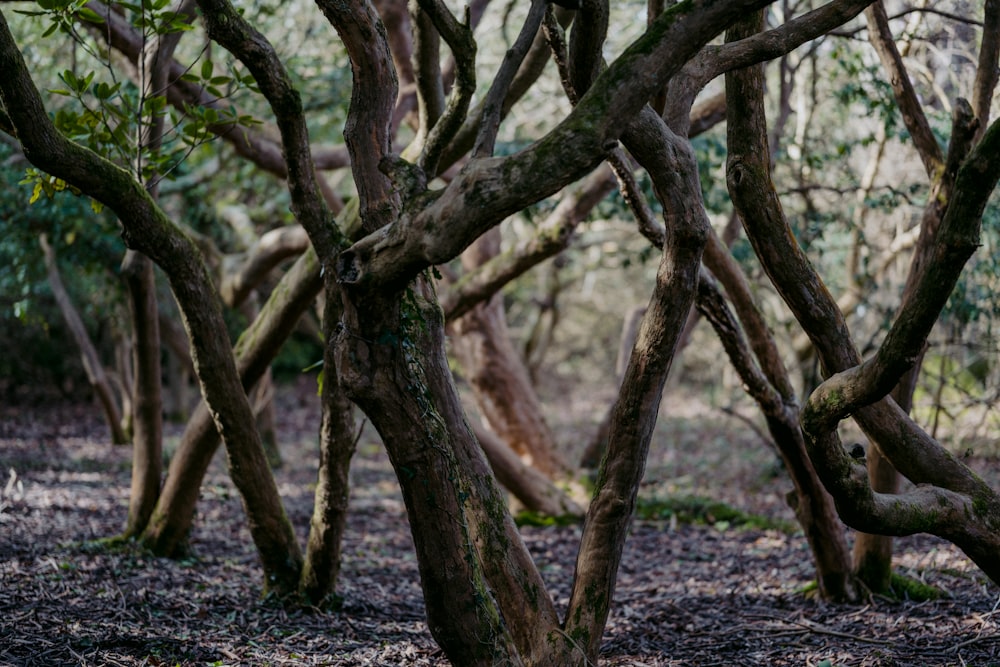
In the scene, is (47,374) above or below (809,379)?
below

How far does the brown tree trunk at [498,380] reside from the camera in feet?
28.4

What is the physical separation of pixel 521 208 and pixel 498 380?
20.6 ft

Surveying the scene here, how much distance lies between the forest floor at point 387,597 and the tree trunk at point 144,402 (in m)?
0.38

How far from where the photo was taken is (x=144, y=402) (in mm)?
6016

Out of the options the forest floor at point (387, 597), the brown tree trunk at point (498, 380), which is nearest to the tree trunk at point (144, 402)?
the forest floor at point (387, 597)

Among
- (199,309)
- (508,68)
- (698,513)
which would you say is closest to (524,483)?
(698,513)

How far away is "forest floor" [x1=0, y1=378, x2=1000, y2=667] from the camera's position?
3.89m

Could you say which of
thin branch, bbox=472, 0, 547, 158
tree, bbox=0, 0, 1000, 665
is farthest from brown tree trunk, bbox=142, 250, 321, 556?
thin branch, bbox=472, 0, 547, 158

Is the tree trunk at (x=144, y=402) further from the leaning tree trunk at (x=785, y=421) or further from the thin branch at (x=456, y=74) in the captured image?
the leaning tree trunk at (x=785, y=421)

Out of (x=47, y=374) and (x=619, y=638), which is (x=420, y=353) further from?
(x=47, y=374)

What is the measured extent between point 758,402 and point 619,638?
1.44 meters

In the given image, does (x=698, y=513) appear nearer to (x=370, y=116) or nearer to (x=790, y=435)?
(x=790, y=435)

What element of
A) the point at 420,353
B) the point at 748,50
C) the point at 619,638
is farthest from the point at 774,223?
the point at 619,638

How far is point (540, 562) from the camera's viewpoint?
675 centimetres
